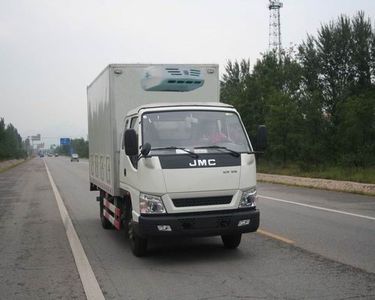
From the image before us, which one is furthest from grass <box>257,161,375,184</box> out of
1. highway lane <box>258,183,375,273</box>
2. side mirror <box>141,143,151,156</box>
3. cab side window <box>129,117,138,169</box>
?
side mirror <box>141,143,151,156</box>

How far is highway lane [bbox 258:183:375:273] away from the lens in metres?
8.59

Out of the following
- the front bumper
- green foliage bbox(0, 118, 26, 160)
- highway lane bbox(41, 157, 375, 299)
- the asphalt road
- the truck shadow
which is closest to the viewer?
highway lane bbox(41, 157, 375, 299)

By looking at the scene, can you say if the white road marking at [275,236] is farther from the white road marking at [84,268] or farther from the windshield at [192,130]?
the white road marking at [84,268]

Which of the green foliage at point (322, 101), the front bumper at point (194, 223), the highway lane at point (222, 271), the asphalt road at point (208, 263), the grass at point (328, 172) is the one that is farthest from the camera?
the green foliage at point (322, 101)

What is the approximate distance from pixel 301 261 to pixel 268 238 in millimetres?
2131

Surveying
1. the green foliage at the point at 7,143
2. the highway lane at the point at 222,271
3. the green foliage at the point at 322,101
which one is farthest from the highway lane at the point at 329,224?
the green foliage at the point at 7,143

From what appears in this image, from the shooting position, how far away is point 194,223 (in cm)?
772

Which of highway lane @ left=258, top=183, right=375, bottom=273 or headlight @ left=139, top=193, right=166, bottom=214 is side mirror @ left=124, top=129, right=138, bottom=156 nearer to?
headlight @ left=139, top=193, right=166, bottom=214

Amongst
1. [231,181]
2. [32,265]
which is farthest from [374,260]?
[32,265]

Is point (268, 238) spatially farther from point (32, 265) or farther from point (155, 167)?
point (32, 265)

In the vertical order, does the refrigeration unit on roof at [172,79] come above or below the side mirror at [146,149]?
above

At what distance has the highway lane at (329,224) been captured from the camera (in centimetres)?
859

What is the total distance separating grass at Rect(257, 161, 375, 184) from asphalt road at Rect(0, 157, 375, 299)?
1032cm

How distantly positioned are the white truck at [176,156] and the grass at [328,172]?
45.8 feet
